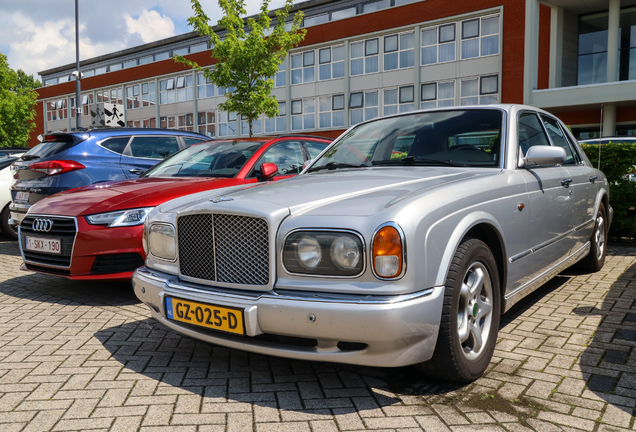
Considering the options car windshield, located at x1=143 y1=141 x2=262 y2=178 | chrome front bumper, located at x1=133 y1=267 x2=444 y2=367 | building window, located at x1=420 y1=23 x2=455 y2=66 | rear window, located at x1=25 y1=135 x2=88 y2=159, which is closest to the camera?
chrome front bumper, located at x1=133 y1=267 x2=444 y2=367

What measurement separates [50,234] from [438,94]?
87.0 feet

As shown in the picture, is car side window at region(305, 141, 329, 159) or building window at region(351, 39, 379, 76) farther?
building window at region(351, 39, 379, 76)

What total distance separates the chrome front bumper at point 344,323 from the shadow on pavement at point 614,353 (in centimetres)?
107

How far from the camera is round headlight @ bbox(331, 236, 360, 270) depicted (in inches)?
98.8

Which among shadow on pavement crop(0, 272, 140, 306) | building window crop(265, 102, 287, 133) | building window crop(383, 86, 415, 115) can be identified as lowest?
shadow on pavement crop(0, 272, 140, 306)

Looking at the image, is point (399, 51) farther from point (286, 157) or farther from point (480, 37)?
point (286, 157)

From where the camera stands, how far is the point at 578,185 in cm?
472

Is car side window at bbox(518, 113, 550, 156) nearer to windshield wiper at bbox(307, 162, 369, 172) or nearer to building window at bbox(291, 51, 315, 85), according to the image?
windshield wiper at bbox(307, 162, 369, 172)

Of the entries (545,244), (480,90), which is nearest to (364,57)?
(480,90)

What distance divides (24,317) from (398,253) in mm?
3517

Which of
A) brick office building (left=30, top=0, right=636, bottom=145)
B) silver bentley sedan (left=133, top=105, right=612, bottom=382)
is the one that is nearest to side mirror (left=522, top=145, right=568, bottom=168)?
silver bentley sedan (left=133, top=105, right=612, bottom=382)

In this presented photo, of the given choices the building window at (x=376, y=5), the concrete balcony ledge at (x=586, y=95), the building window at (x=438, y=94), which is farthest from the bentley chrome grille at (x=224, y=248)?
the building window at (x=376, y=5)

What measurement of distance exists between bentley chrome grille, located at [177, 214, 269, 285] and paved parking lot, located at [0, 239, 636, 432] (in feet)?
2.13

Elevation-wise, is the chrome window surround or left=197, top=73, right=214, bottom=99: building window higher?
left=197, top=73, right=214, bottom=99: building window
